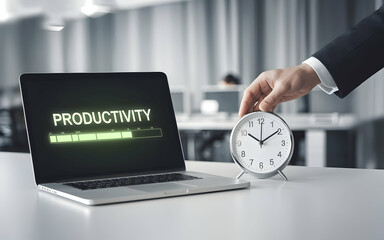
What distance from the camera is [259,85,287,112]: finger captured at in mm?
1426

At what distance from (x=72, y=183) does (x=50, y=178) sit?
0.05 m

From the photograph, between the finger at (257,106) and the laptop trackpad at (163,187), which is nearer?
the laptop trackpad at (163,187)

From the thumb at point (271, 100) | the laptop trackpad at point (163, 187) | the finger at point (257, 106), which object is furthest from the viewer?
the finger at point (257, 106)

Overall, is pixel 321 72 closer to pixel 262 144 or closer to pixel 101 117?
pixel 262 144

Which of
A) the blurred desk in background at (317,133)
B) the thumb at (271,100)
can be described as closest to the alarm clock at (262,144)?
the thumb at (271,100)

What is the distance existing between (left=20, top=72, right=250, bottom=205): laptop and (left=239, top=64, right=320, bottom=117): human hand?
21cm

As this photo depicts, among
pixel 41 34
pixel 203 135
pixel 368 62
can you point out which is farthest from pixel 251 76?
pixel 368 62

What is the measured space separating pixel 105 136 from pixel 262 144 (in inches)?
14.8

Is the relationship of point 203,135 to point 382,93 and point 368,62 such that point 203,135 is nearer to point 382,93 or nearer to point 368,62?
point 382,93

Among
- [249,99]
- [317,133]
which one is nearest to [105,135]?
[249,99]

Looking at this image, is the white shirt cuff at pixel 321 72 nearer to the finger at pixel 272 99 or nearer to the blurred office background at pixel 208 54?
the finger at pixel 272 99

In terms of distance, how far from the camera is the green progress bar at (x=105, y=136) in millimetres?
1318

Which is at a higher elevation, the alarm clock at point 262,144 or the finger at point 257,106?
the finger at point 257,106

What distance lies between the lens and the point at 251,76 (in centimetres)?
838
